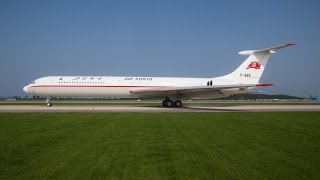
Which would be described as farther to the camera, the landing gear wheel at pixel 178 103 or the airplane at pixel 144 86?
the landing gear wheel at pixel 178 103

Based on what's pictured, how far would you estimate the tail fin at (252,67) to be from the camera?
111ft

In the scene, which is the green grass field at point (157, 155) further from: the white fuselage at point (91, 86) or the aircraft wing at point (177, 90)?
the white fuselage at point (91, 86)

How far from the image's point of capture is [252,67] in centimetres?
3453

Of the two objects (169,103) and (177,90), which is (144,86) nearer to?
(169,103)

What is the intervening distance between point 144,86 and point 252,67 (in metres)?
12.4

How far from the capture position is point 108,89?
109ft

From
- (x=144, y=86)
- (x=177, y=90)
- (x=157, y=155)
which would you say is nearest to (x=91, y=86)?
(x=144, y=86)

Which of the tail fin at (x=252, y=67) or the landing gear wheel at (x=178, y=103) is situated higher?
the tail fin at (x=252, y=67)

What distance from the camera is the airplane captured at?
3288 centimetres

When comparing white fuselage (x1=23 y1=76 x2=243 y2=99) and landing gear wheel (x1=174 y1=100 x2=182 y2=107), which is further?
landing gear wheel (x1=174 y1=100 x2=182 y2=107)

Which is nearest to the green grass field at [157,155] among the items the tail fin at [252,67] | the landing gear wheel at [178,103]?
the landing gear wheel at [178,103]

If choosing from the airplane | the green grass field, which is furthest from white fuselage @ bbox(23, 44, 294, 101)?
the green grass field

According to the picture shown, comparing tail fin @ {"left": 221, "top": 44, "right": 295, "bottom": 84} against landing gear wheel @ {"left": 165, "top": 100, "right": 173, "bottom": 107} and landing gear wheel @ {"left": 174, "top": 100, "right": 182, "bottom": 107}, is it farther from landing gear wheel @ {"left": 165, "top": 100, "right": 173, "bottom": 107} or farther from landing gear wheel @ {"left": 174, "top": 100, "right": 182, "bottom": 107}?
landing gear wheel @ {"left": 165, "top": 100, "right": 173, "bottom": 107}

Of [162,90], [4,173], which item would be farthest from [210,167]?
[162,90]
